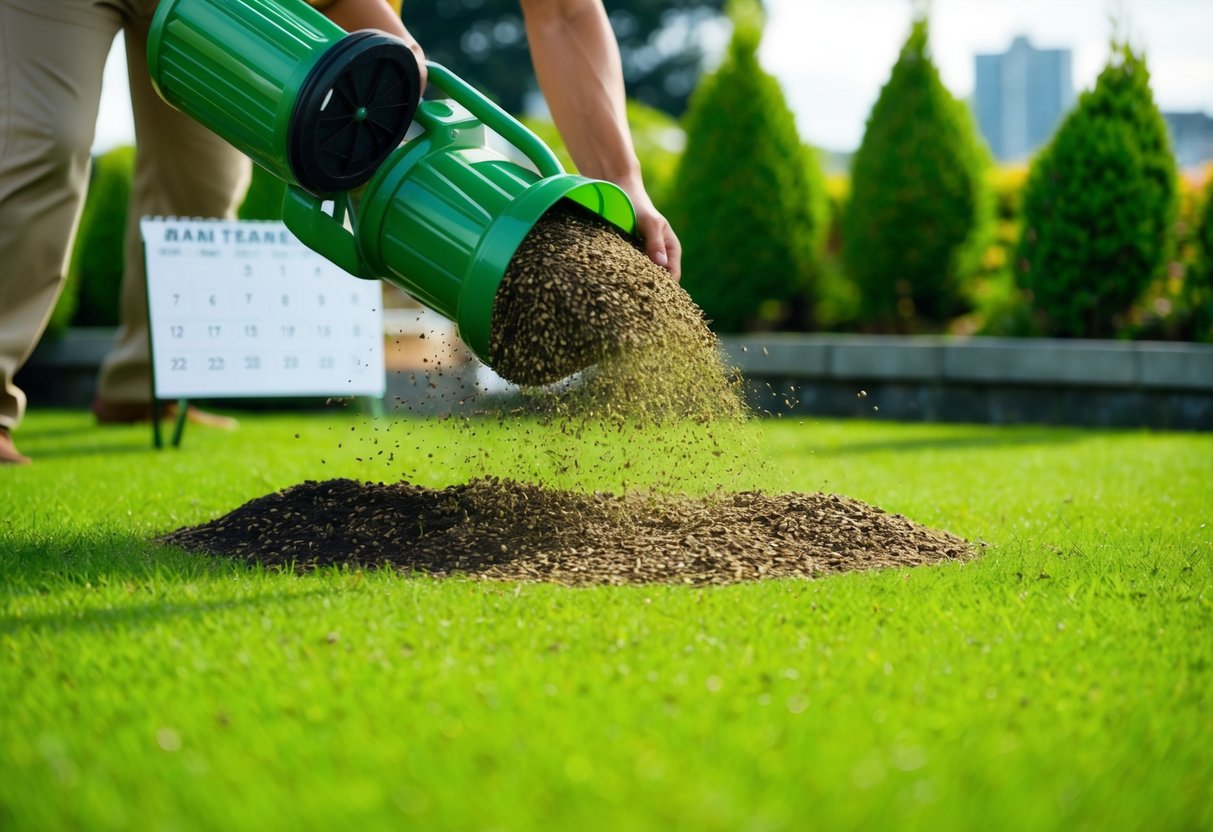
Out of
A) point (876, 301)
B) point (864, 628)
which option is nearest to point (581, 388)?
point (864, 628)

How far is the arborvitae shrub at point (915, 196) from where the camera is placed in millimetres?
7352

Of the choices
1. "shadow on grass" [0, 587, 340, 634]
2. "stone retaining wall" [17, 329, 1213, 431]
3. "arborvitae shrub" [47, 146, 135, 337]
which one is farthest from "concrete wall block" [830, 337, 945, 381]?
"shadow on grass" [0, 587, 340, 634]

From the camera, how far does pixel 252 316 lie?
200 inches

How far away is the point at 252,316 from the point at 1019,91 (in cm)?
1021

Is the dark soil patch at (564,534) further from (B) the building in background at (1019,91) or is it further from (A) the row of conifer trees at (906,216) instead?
(B) the building in background at (1019,91)

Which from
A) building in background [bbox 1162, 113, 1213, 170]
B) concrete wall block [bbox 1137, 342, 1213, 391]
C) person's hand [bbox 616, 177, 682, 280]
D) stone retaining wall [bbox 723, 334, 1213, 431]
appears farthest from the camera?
building in background [bbox 1162, 113, 1213, 170]

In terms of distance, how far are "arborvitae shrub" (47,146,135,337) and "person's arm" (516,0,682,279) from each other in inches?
226

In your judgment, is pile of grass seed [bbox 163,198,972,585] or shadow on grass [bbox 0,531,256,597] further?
pile of grass seed [bbox 163,198,972,585]

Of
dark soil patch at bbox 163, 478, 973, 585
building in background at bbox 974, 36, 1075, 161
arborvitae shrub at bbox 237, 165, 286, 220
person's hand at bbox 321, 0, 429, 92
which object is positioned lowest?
dark soil patch at bbox 163, 478, 973, 585

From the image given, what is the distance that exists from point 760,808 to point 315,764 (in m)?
0.54

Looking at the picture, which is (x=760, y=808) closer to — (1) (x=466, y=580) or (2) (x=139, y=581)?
(1) (x=466, y=580)

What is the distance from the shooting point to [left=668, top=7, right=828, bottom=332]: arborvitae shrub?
7.73 metres

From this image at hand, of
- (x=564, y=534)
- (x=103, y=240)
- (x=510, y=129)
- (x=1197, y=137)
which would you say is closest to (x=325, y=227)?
(x=510, y=129)

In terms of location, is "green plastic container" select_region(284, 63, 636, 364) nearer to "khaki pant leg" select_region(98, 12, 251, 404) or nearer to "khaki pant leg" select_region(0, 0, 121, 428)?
"khaki pant leg" select_region(0, 0, 121, 428)
